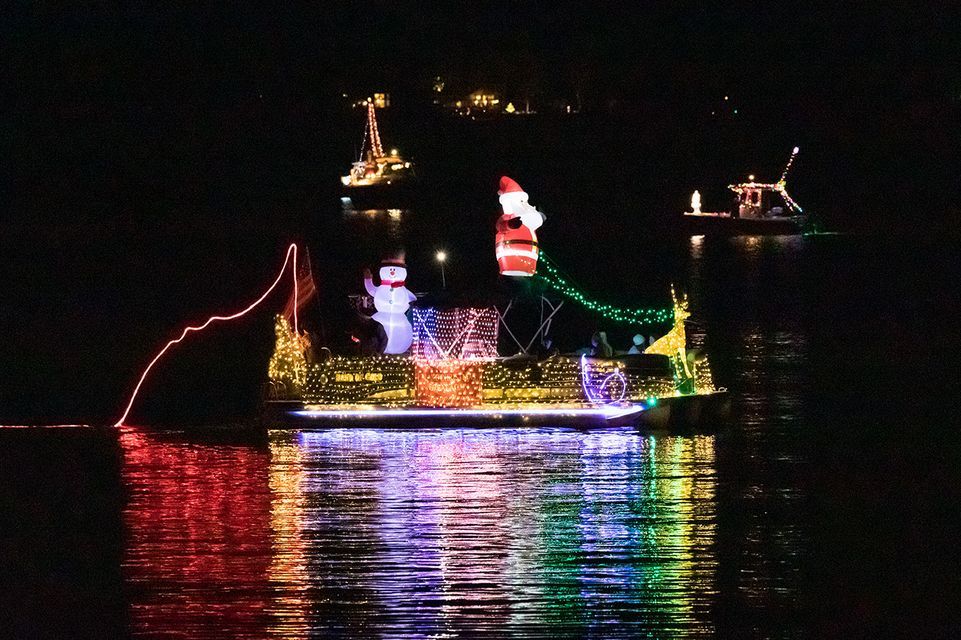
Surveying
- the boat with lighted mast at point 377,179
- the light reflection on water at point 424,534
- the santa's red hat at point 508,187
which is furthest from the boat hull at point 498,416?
the boat with lighted mast at point 377,179

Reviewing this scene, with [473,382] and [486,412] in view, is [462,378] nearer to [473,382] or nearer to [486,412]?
[473,382]

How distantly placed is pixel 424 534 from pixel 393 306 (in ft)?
16.4

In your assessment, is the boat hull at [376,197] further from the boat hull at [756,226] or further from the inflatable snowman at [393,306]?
the inflatable snowman at [393,306]

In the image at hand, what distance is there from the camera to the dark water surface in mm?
13930

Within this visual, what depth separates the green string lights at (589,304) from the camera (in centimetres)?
2148

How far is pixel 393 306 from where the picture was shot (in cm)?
2062

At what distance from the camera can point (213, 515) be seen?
16953 millimetres

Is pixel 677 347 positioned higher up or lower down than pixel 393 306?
lower down

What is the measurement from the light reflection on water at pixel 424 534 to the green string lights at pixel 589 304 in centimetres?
184

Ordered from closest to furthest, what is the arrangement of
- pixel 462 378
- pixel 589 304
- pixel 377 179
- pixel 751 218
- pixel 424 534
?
pixel 424 534 → pixel 462 378 → pixel 589 304 → pixel 751 218 → pixel 377 179

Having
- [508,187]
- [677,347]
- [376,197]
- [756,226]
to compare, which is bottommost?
[677,347]

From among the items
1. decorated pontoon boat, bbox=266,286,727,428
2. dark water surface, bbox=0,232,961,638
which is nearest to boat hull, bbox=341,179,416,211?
dark water surface, bbox=0,232,961,638

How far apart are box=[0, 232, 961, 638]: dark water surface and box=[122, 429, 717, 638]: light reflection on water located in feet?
0.10

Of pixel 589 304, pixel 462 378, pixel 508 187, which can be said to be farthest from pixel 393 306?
pixel 589 304
